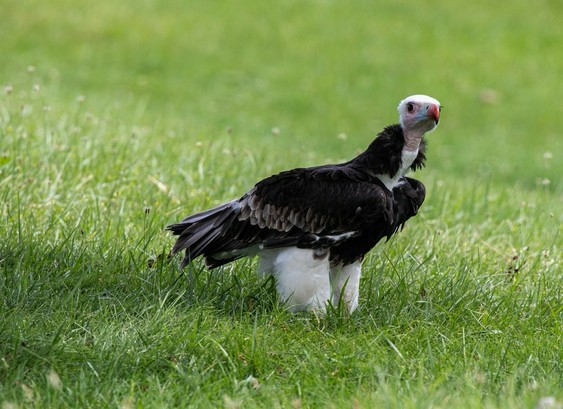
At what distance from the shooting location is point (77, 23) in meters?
18.0

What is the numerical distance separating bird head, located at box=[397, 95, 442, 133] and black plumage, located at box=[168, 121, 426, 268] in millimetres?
76

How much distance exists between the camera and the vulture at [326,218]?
489cm

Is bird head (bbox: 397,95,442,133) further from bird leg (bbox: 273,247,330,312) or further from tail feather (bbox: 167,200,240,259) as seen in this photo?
tail feather (bbox: 167,200,240,259)

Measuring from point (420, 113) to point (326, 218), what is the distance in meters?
0.68

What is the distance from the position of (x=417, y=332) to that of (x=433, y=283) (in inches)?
27.5

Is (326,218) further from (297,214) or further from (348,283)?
(348,283)

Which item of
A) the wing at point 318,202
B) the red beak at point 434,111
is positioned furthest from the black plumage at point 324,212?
the red beak at point 434,111

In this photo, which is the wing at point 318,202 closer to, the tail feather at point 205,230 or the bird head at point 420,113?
the tail feather at point 205,230

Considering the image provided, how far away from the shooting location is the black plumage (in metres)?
4.88

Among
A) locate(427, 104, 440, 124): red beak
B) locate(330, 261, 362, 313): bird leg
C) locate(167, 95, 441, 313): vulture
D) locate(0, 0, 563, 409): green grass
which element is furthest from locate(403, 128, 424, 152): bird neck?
locate(0, 0, 563, 409): green grass

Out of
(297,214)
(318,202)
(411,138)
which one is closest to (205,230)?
(297,214)

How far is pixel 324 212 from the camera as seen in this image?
16.1 ft

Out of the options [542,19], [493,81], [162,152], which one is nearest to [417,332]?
[162,152]

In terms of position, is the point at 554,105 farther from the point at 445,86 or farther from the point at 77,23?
the point at 77,23
